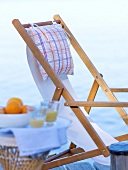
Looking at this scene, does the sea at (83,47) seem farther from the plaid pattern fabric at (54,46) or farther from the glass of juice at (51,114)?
the glass of juice at (51,114)

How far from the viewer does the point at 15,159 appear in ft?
7.45

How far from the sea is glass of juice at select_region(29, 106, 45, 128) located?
2.81 metres

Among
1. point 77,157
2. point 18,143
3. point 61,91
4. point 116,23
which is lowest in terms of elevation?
point 116,23

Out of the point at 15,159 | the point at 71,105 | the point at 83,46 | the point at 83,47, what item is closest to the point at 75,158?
the point at 71,105

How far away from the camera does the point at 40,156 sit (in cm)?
227

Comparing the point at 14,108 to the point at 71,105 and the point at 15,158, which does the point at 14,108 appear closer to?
the point at 15,158

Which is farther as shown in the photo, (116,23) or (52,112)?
(116,23)

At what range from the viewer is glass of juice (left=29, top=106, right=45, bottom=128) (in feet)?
7.15

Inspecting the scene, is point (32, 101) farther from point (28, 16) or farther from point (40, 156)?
point (28, 16)

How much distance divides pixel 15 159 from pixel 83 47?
752 cm

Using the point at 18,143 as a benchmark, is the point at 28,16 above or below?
below

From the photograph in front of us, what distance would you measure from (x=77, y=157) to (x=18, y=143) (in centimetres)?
100

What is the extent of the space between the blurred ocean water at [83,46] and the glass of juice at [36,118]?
2.77 metres

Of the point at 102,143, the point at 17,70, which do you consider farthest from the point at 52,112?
the point at 17,70
